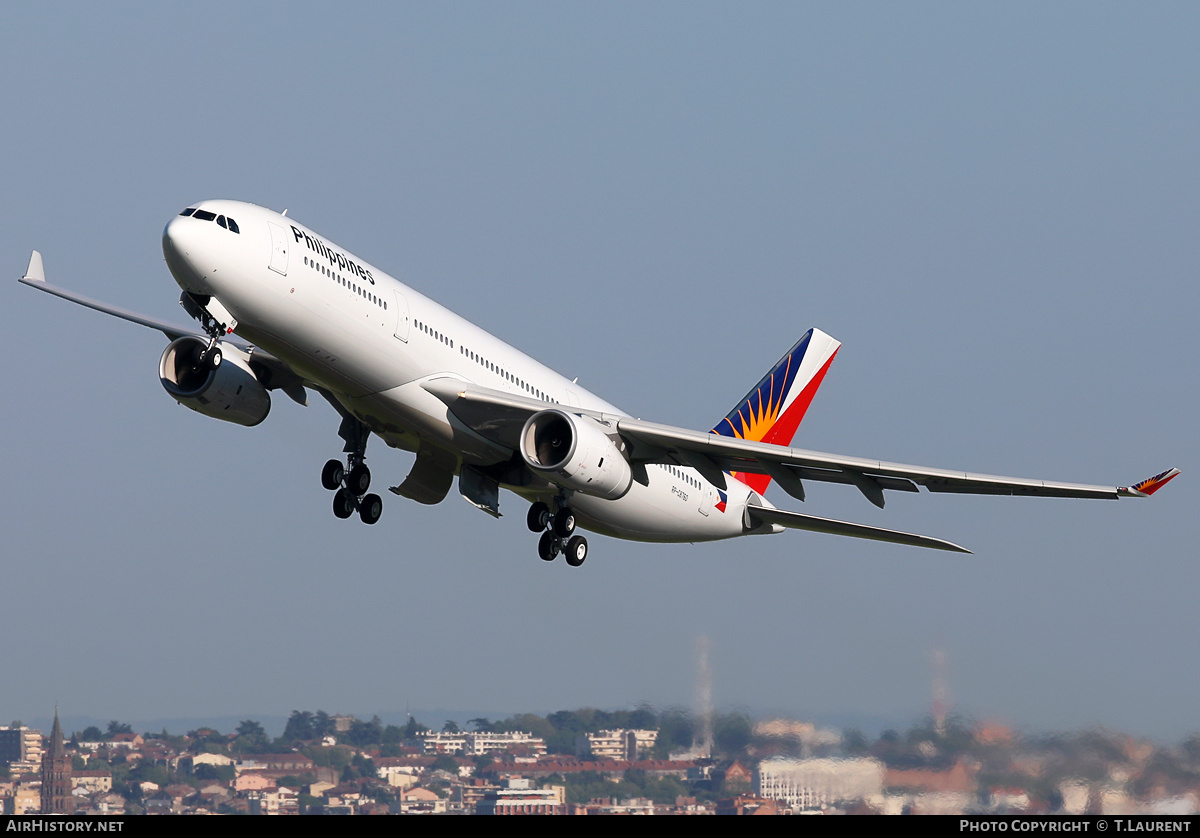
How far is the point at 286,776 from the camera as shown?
41594 millimetres

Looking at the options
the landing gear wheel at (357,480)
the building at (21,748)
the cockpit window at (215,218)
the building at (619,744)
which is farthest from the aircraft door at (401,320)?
the building at (21,748)

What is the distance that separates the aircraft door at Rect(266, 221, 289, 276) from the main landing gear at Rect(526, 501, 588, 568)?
9163 millimetres

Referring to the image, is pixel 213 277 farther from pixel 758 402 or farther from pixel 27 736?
pixel 27 736

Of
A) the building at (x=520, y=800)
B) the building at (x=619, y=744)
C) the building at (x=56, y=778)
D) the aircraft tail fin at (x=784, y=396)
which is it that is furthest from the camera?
the aircraft tail fin at (x=784, y=396)

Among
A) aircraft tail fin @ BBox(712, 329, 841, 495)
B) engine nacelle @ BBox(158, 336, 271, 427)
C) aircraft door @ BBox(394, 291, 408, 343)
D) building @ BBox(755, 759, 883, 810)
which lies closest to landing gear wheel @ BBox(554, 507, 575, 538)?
aircraft door @ BBox(394, 291, 408, 343)

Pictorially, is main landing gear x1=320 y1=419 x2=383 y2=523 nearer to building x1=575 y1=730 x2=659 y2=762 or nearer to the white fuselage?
the white fuselage

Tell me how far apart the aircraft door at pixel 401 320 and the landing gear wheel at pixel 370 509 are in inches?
236

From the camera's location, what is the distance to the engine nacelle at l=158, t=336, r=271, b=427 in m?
31.2

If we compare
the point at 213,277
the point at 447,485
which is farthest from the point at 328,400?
the point at 213,277

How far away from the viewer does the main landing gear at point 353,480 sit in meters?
33.4

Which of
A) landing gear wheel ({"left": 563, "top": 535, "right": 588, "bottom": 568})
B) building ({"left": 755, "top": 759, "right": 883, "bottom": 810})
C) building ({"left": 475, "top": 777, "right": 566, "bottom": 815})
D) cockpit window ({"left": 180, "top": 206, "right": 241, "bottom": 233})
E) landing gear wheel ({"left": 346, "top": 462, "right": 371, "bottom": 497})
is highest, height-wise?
cockpit window ({"left": 180, "top": 206, "right": 241, "bottom": 233})

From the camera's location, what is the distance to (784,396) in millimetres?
42500

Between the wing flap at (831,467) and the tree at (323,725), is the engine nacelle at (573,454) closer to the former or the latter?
the wing flap at (831,467)

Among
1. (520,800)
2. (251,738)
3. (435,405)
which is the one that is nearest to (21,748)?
(251,738)
